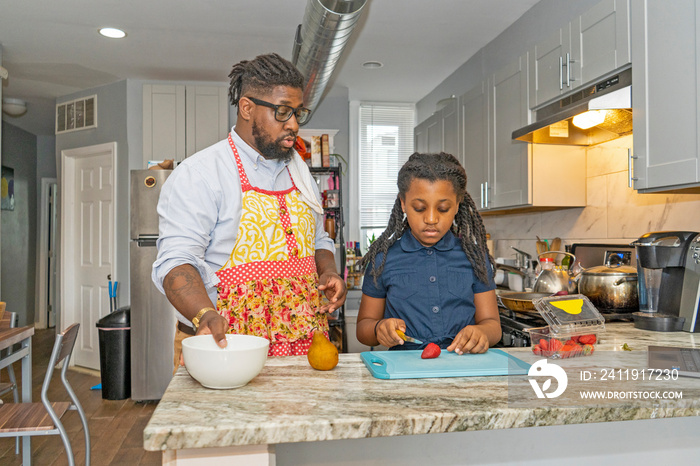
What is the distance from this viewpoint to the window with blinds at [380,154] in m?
5.46

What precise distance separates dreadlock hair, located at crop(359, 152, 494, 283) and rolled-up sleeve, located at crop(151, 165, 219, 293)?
1.46 feet

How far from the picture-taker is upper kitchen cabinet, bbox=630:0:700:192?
1747mm

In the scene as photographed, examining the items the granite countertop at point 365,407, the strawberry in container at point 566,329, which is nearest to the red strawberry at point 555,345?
the strawberry in container at point 566,329

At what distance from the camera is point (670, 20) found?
6.02 ft

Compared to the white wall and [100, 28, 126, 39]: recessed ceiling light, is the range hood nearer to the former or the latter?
the white wall

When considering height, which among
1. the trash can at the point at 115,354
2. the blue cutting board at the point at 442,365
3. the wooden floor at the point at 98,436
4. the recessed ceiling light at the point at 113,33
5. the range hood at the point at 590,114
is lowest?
the wooden floor at the point at 98,436

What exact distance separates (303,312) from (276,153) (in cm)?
43

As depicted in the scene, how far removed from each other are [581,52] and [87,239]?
14.7 feet

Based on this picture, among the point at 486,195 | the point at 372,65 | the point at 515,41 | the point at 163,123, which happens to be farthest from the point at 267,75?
the point at 163,123

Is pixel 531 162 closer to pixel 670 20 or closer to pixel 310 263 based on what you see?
pixel 670 20

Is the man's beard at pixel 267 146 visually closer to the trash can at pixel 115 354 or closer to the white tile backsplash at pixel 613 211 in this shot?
the white tile backsplash at pixel 613 211

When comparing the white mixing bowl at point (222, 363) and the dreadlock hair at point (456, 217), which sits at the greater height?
the dreadlock hair at point (456, 217)

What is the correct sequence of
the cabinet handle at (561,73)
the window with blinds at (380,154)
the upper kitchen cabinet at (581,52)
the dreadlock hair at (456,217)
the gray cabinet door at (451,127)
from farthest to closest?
the window with blinds at (380,154) < the gray cabinet door at (451,127) < the cabinet handle at (561,73) < the upper kitchen cabinet at (581,52) < the dreadlock hair at (456,217)

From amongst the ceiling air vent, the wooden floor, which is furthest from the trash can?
the ceiling air vent
